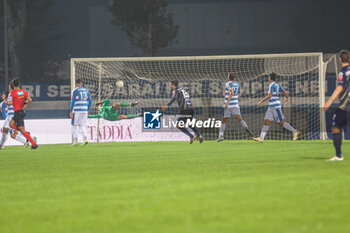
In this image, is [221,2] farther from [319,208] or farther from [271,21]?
[319,208]

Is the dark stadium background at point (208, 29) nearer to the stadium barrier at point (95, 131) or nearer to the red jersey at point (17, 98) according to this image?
the stadium barrier at point (95, 131)

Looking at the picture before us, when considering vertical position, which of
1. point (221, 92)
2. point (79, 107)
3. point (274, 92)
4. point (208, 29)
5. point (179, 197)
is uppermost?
point (208, 29)

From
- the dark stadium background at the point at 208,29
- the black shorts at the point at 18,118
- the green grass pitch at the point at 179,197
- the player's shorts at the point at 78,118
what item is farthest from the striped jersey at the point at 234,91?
the dark stadium background at the point at 208,29

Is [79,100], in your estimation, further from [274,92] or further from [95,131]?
[274,92]

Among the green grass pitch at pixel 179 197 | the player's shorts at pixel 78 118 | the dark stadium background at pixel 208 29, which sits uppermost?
the dark stadium background at pixel 208 29

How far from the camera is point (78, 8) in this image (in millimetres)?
58719

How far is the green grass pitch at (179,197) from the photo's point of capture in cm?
555

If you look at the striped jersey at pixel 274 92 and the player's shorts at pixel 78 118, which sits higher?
the striped jersey at pixel 274 92

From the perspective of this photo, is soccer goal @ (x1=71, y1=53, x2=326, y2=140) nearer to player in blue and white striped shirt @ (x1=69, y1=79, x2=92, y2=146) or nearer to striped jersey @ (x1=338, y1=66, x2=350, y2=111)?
player in blue and white striped shirt @ (x1=69, y1=79, x2=92, y2=146)

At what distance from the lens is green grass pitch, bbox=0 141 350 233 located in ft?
18.2

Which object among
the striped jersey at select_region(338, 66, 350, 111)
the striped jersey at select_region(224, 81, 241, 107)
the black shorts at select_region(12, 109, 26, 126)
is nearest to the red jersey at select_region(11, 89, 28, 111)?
the black shorts at select_region(12, 109, 26, 126)

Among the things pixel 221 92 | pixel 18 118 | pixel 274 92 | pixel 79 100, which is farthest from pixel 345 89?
pixel 221 92

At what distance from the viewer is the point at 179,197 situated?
7.18m

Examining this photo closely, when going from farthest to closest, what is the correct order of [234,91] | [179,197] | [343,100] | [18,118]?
[234,91], [18,118], [343,100], [179,197]
